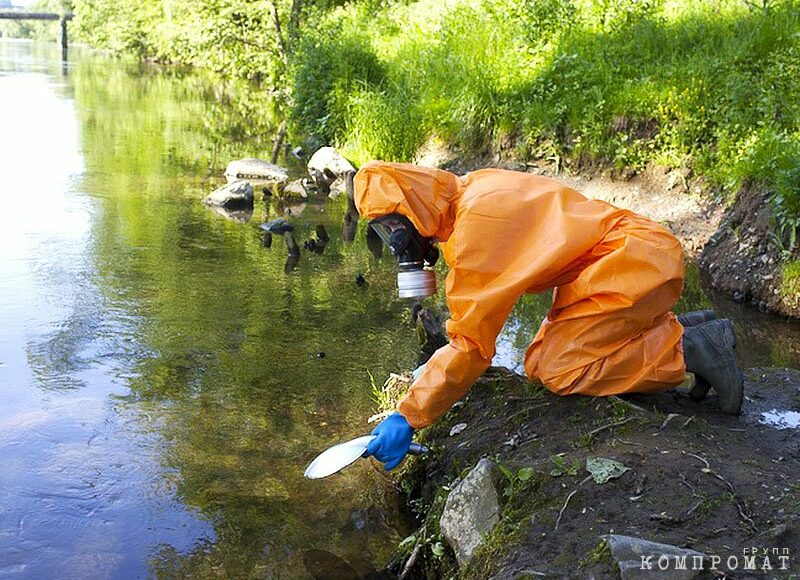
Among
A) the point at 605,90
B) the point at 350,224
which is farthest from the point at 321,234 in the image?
the point at 605,90

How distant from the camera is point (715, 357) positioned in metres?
4.12

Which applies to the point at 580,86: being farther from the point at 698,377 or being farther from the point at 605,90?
the point at 698,377

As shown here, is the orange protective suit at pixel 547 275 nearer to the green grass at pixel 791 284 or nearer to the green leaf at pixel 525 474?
the green leaf at pixel 525 474

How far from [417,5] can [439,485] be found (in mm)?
17515

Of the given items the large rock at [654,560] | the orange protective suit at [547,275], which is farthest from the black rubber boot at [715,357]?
the large rock at [654,560]

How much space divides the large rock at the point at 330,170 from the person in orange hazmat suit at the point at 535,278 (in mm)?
8774

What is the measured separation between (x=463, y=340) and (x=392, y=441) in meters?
0.54

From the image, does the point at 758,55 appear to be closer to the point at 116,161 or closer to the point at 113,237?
the point at 113,237

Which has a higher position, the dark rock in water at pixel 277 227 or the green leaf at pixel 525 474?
the green leaf at pixel 525 474

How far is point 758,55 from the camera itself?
10.2 m

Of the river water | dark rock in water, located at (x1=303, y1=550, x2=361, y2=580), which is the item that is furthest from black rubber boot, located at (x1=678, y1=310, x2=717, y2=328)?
dark rock in water, located at (x1=303, y1=550, x2=361, y2=580)

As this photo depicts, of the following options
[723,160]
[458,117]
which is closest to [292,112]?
[458,117]

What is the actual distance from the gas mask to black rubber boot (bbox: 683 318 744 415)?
1.23 metres

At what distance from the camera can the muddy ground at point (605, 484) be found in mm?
3090
